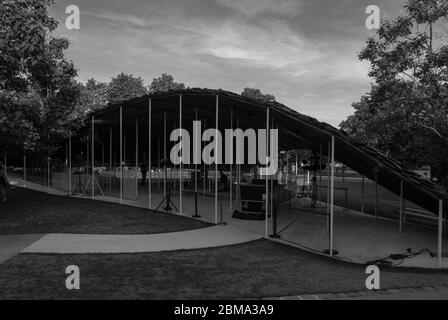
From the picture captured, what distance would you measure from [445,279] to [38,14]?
1122cm

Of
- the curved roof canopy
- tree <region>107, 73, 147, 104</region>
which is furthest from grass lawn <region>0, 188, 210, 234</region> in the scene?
tree <region>107, 73, 147, 104</region>

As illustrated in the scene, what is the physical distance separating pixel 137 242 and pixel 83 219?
4.14 m

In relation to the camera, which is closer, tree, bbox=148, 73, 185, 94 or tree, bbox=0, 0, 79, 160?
tree, bbox=0, 0, 79, 160

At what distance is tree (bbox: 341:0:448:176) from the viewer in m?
13.0

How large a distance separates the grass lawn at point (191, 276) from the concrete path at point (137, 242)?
0.62 meters

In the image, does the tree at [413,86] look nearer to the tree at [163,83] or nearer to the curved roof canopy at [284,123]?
the curved roof canopy at [284,123]

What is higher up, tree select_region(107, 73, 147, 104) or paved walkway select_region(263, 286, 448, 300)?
tree select_region(107, 73, 147, 104)

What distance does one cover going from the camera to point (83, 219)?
45.3 feet

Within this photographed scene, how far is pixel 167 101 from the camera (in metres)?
16.0

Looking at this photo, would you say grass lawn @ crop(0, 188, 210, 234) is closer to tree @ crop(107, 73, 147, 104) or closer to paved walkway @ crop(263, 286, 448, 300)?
paved walkway @ crop(263, 286, 448, 300)

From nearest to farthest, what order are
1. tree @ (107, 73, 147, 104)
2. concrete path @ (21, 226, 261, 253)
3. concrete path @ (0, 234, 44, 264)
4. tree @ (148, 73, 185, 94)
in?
concrete path @ (0, 234, 44, 264)
concrete path @ (21, 226, 261, 253)
tree @ (107, 73, 147, 104)
tree @ (148, 73, 185, 94)

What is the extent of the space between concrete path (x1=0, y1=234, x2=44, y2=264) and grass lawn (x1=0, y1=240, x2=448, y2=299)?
0.49 m

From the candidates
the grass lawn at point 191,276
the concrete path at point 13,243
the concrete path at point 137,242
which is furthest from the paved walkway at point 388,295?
the concrete path at point 13,243
